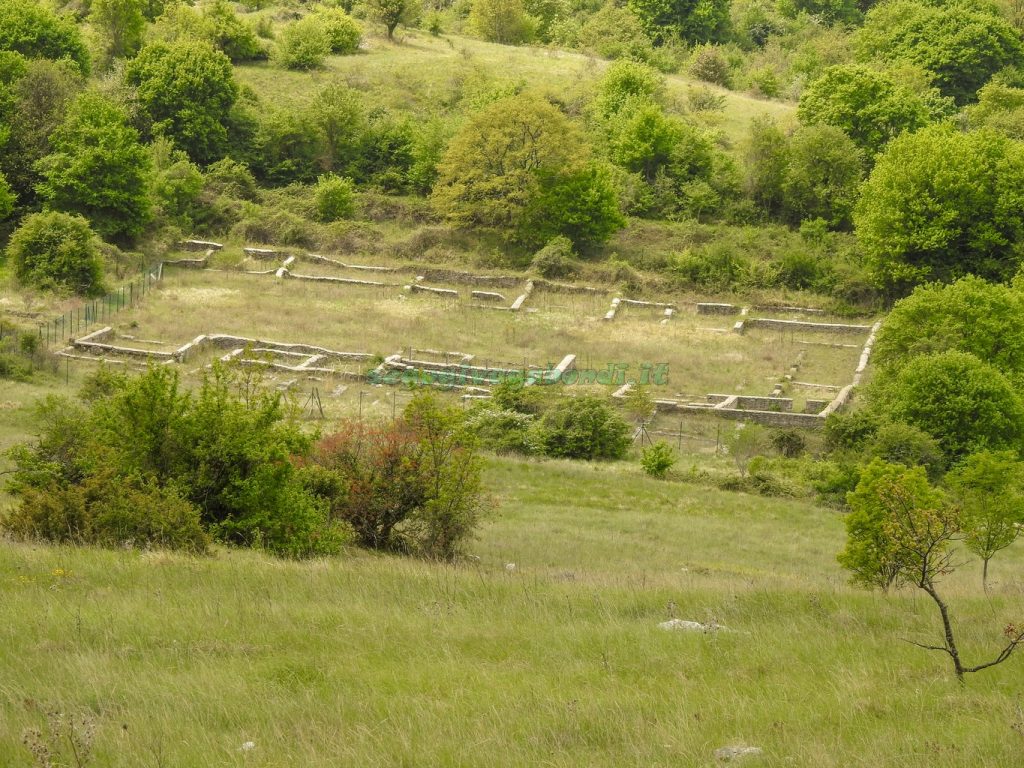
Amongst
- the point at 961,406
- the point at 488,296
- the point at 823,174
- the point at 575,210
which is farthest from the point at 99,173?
the point at 961,406

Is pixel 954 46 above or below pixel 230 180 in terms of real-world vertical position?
above

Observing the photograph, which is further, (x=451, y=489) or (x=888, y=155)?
(x=888, y=155)

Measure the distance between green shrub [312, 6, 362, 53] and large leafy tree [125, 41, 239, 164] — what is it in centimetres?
1335

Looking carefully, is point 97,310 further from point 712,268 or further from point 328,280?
point 712,268

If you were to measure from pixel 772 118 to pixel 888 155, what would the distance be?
17110mm

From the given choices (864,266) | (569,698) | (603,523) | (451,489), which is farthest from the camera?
(864,266)

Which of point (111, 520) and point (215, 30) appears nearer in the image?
point (111, 520)

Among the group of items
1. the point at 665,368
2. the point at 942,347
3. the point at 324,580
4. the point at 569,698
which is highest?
the point at 569,698

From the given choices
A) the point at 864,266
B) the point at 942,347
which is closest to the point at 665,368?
the point at 942,347

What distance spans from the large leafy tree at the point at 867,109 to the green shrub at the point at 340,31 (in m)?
27.0

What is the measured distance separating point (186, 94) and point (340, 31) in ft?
52.2

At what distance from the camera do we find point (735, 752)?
7.46m

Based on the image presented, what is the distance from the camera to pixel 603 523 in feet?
86.9

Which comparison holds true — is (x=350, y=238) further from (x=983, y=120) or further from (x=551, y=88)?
(x=983, y=120)
